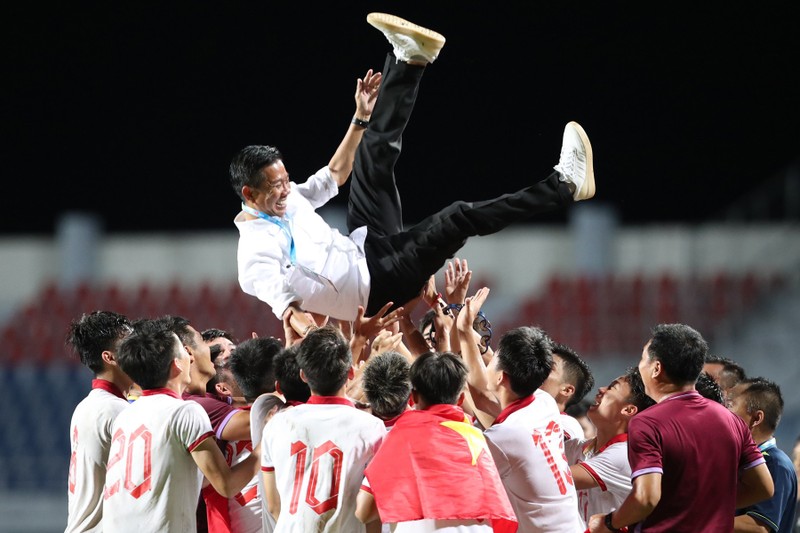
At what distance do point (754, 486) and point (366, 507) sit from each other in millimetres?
1300

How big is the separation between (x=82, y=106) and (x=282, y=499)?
11.7 m

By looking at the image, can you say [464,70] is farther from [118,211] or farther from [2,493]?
[2,493]

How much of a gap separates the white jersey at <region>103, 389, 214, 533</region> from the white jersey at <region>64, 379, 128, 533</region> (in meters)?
0.22

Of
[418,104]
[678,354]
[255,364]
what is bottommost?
[255,364]

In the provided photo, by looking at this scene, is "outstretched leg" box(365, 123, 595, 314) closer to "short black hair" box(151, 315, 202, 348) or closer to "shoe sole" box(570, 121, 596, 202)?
"shoe sole" box(570, 121, 596, 202)

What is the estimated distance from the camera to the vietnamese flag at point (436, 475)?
10.4ft

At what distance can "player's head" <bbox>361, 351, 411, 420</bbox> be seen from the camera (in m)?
3.39

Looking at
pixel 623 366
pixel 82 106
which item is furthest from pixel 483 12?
pixel 82 106

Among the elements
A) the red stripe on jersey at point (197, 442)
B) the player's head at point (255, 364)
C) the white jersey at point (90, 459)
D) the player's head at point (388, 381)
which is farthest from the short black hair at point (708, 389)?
the white jersey at point (90, 459)

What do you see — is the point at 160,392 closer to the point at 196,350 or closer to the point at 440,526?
→ the point at 196,350

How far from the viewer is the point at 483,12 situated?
12.4 m

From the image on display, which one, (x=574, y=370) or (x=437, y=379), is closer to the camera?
(x=437, y=379)

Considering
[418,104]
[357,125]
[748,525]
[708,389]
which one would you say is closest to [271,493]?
[708,389]

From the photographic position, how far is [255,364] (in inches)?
151
